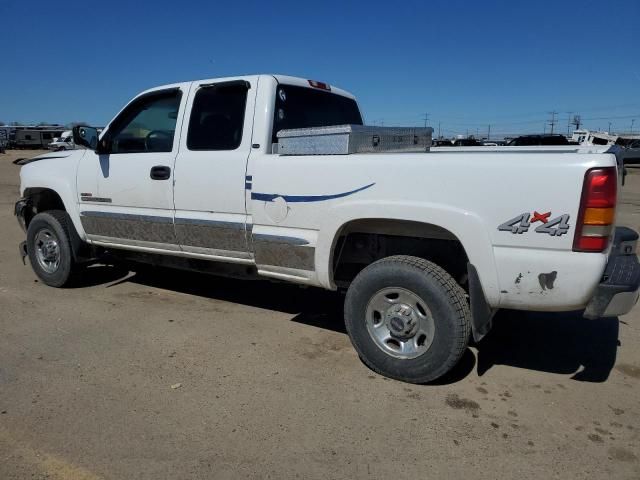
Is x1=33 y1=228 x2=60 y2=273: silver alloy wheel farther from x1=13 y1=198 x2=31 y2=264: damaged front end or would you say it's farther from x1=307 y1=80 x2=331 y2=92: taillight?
x1=307 y1=80 x2=331 y2=92: taillight

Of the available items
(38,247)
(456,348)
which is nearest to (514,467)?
(456,348)

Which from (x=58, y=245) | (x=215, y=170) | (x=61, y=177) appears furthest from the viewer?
(x=58, y=245)

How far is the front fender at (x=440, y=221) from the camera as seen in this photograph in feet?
10.2

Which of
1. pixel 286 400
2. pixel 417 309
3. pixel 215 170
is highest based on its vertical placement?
pixel 215 170

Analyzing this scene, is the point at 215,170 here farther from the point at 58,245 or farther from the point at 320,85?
the point at 58,245

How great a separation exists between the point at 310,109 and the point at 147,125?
152 cm

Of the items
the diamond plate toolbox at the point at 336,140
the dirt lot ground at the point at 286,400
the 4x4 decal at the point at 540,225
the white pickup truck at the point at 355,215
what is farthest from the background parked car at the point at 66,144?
the 4x4 decal at the point at 540,225

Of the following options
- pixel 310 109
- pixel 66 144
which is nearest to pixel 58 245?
pixel 310 109

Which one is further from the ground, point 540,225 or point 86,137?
point 86,137

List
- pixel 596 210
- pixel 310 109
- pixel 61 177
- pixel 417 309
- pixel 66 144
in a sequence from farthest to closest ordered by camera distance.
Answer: pixel 66 144 < pixel 61 177 < pixel 310 109 < pixel 417 309 < pixel 596 210

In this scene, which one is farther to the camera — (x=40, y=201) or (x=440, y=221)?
(x=40, y=201)

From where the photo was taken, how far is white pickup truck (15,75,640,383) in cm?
297

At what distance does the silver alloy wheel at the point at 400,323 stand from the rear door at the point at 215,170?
1200 mm

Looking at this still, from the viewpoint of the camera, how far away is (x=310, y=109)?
468 cm
